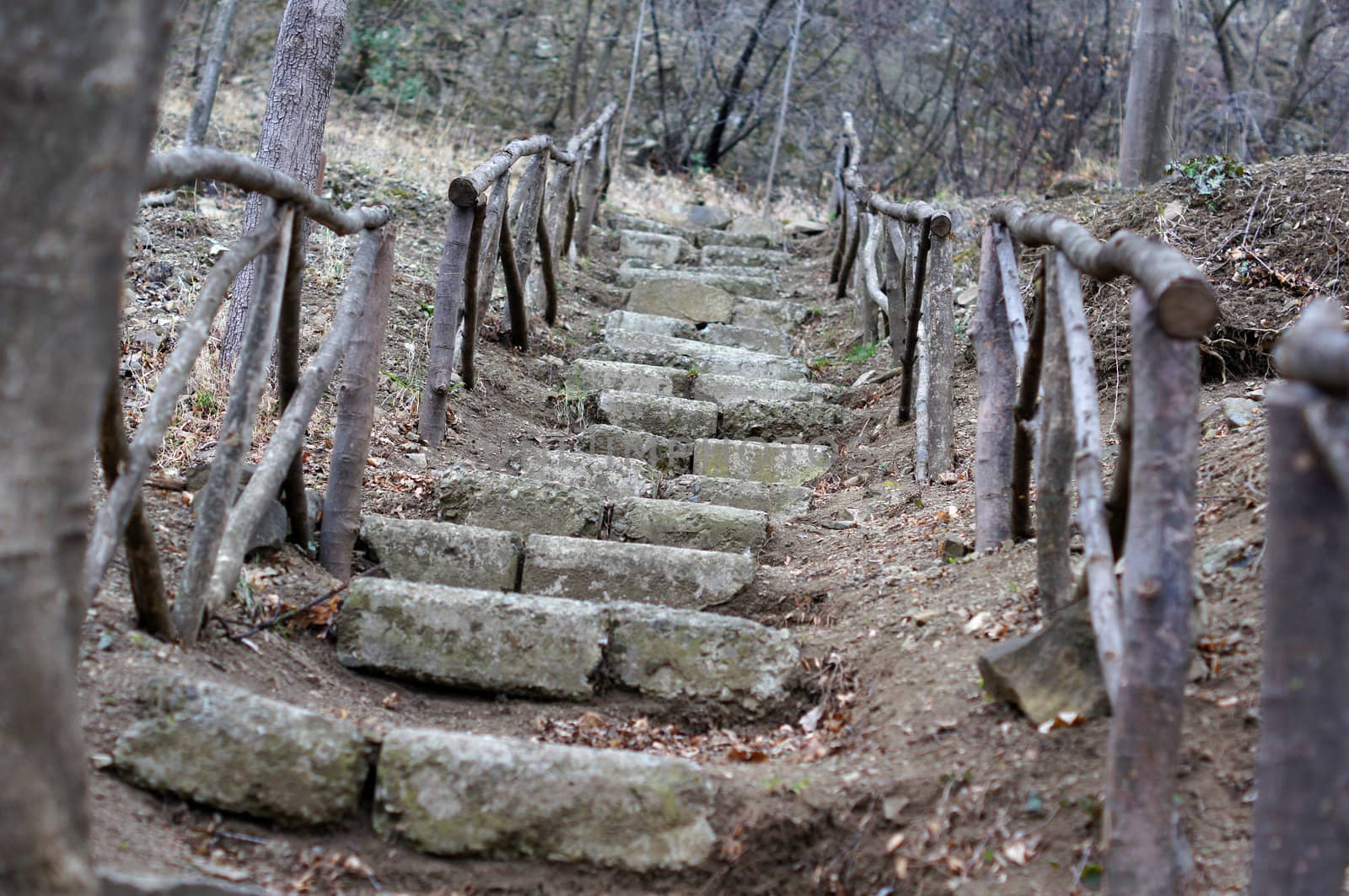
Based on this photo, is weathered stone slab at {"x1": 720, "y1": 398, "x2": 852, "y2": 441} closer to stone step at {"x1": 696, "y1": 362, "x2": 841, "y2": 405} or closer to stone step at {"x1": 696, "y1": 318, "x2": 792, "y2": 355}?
stone step at {"x1": 696, "y1": 362, "x2": 841, "y2": 405}

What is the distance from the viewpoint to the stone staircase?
2.06 metres

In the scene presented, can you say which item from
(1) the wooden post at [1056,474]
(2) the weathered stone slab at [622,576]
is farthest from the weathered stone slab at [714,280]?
(1) the wooden post at [1056,474]

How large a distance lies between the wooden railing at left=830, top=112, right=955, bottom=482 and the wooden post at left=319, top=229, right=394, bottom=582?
2.12 meters

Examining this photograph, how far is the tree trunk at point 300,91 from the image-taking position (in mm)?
4719

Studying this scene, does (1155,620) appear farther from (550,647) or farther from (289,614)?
(289,614)

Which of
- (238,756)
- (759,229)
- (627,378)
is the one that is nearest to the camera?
(238,756)

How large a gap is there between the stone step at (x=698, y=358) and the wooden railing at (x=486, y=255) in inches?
21.4

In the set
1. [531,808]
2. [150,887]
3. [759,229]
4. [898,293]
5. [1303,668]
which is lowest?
[531,808]

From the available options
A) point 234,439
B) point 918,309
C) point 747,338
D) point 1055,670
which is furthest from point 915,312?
point 234,439

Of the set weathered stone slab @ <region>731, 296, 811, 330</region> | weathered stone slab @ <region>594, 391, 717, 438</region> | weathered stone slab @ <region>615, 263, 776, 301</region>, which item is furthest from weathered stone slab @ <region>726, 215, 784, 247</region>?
weathered stone slab @ <region>594, 391, 717, 438</region>

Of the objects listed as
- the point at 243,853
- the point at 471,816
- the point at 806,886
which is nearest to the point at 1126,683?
the point at 806,886

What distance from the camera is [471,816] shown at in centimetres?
207

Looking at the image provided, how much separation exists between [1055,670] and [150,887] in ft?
5.51

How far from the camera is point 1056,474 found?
8.02 feet
